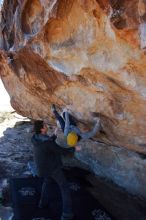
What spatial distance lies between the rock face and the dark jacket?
712mm

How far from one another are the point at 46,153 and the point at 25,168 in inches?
106

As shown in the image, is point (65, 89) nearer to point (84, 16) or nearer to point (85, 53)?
point (85, 53)

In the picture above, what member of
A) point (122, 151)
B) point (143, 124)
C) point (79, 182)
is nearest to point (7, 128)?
point (79, 182)

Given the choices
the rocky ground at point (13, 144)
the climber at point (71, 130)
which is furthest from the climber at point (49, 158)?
the rocky ground at point (13, 144)

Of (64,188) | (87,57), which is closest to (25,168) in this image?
(64,188)

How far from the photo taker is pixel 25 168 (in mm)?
7879

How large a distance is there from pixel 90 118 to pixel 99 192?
4.77 feet

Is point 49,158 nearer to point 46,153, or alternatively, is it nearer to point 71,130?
point 46,153

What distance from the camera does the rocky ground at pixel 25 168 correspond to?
19.7ft

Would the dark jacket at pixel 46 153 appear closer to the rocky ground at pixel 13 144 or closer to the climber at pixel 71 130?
the climber at pixel 71 130

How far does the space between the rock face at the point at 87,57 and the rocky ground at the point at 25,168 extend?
25 centimetres

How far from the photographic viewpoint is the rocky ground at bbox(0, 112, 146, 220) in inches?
236

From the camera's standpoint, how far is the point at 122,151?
6.29 m

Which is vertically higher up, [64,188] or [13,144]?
[64,188]
